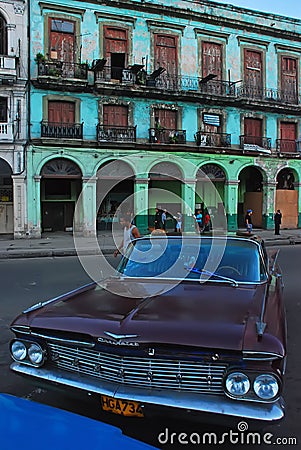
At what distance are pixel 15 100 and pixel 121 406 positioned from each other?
2056 centimetres

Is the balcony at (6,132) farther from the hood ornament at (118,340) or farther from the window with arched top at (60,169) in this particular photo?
the hood ornament at (118,340)

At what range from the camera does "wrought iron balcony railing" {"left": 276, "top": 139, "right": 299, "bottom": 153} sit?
27367 millimetres

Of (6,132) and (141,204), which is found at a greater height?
(6,132)

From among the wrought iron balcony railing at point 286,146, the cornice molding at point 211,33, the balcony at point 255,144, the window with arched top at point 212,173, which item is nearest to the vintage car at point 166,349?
the window with arched top at point 212,173

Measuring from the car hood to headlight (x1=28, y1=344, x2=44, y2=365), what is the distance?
16 centimetres

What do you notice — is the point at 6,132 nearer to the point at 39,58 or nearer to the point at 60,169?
the point at 60,169

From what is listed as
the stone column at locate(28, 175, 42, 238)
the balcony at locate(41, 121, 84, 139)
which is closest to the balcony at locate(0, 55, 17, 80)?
the balcony at locate(41, 121, 84, 139)

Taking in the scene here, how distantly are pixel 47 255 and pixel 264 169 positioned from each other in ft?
53.5

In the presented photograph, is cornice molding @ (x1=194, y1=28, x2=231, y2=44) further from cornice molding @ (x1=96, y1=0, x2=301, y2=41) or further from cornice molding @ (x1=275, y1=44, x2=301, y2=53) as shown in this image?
cornice molding @ (x1=275, y1=44, x2=301, y2=53)

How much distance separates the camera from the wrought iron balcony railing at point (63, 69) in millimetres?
21125

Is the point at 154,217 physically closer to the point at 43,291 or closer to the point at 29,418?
the point at 43,291

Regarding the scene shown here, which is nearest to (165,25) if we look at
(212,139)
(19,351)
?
(212,139)

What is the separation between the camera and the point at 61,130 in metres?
21.8

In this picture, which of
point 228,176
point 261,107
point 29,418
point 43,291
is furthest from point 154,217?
point 29,418
